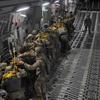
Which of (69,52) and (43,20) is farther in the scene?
(43,20)

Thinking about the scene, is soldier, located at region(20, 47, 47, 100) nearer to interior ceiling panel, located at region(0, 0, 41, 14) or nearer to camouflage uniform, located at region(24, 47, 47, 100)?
camouflage uniform, located at region(24, 47, 47, 100)

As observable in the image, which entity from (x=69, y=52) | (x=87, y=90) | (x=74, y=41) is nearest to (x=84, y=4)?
(x=74, y=41)

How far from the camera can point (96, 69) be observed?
38.8 ft

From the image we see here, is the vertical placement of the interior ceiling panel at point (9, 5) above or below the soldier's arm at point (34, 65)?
above

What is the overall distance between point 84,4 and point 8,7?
77.9 feet

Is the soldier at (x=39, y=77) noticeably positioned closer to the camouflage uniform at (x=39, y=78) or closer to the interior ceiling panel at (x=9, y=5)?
the camouflage uniform at (x=39, y=78)

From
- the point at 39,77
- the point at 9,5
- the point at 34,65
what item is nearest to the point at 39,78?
the point at 39,77

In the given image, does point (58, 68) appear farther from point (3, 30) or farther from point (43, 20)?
point (43, 20)

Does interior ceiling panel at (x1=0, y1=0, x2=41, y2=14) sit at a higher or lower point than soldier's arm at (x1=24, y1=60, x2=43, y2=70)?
higher

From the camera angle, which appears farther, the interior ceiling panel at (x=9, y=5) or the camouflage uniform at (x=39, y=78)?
the camouflage uniform at (x=39, y=78)

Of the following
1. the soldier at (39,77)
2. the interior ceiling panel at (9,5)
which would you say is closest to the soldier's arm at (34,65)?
the soldier at (39,77)

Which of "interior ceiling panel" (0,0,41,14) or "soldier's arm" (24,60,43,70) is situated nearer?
"interior ceiling panel" (0,0,41,14)

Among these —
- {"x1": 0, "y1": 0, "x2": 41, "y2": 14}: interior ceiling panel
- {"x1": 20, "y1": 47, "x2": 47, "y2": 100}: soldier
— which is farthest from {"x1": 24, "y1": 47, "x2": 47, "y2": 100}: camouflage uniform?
{"x1": 0, "y1": 0, "x2": 41, "y2": 14}: interior ceiling panel

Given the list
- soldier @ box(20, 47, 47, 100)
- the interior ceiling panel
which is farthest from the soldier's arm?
the interior ceiling panel
